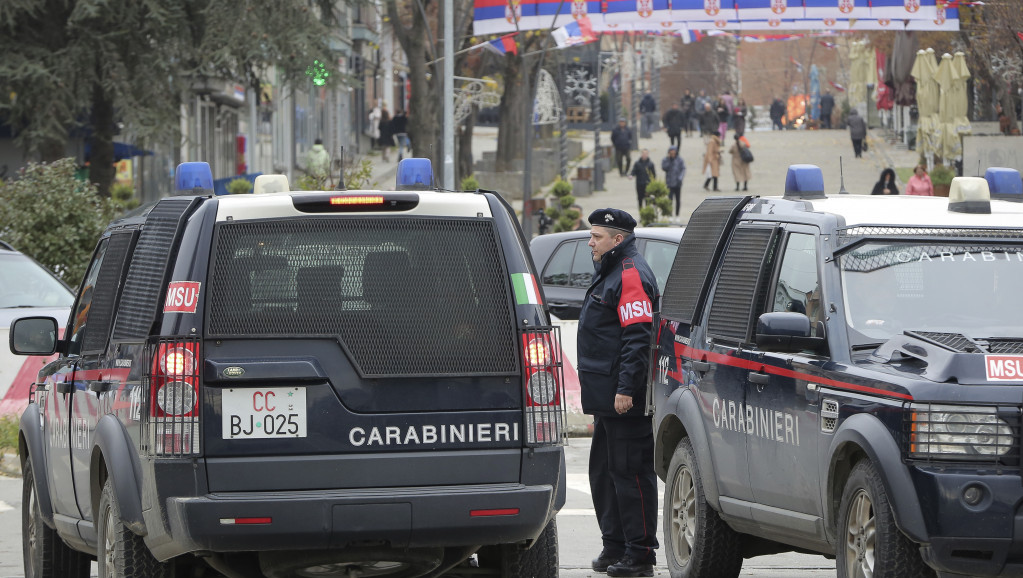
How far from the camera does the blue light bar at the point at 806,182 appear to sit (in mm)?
7695

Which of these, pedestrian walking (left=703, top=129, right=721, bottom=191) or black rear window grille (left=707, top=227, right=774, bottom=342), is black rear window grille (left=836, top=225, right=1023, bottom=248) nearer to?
black rear window grille (left=707, top=227, right=774, bottom=342)

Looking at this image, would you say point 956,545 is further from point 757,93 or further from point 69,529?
point 757,93

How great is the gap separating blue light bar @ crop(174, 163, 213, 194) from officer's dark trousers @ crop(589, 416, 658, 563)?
2.71 meters

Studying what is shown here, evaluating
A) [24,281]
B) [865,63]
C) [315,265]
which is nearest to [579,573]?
[315,265]

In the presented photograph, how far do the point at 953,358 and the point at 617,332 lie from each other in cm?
284

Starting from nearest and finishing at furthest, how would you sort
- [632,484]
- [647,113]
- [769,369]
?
[769,369], [632,484], [647,113]

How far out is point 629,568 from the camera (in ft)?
27.7

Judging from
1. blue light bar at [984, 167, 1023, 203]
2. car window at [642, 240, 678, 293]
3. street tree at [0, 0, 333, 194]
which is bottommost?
car window at [642, 240, 678, 293]

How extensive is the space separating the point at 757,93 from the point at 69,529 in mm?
123865

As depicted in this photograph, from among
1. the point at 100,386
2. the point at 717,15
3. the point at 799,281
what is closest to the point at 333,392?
the point at 100,386

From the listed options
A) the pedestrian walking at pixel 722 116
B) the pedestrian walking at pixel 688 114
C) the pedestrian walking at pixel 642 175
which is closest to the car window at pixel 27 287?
the pedestrian walking at pixel 642 175

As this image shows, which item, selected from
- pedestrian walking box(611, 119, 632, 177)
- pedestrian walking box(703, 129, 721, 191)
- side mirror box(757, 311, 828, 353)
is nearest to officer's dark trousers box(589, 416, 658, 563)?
side mirror box(757, 311, 828, 353)

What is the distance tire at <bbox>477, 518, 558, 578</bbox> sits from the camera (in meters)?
6.27

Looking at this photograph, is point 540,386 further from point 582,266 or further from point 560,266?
point 560,266
